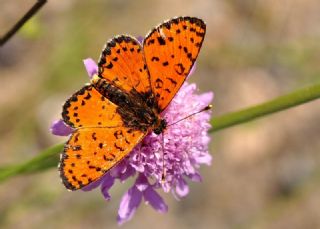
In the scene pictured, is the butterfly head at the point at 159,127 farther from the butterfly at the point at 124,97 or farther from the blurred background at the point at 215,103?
the blurred background at the point at 215,103

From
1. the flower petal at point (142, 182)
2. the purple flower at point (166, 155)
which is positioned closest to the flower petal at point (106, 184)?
the purple flower at point (166, 155)

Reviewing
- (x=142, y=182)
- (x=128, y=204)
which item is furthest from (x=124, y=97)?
(x=128, y=204)

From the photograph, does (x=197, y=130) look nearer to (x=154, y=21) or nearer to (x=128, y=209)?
(x=128, y=209)

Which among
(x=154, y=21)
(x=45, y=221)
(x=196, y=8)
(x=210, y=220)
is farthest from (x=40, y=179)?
(x=196, y=8)

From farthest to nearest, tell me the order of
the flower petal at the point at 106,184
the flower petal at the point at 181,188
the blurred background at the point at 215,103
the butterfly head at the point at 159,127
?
1. the blurred background at the point at 215,103
2. the flower petal at the point at 181,188
3. the flower petal at the point at 106,184
4. the butterfly head at the point at 159,127

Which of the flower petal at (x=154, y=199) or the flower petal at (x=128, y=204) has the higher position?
the flower petal at (x=128, y=204)

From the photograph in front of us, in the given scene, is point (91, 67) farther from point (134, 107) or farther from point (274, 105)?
point (274, 105)

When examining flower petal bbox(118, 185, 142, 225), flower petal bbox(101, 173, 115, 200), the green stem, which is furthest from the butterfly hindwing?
flower petal bbox(118, 185, 142, 225)
